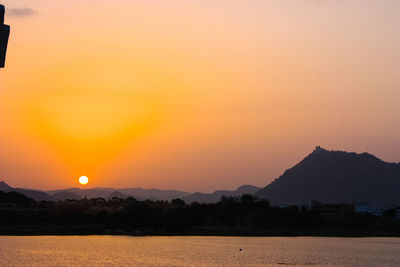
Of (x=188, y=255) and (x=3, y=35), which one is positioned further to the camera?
(x=188, y=255)

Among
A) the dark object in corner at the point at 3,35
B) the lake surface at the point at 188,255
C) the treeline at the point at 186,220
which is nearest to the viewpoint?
the dark object in corner at the point at 3,35

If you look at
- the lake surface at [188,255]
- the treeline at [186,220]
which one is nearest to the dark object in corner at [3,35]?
the lake surface at [188,255]

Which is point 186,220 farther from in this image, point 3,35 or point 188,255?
point 3,35

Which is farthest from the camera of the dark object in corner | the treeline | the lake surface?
the treeline

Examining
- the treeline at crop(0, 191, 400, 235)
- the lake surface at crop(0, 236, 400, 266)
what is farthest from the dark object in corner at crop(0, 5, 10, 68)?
the treeline at crop(0, 191, 400, 235)

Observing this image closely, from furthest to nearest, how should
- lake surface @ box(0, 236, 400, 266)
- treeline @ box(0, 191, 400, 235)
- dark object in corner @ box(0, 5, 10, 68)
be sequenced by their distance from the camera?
treeline @ box(0, 191, 400, 235)
lake surface @ box(0, 236, 400, 266)
dark object in corner @ box(0, 5, 10, 68)

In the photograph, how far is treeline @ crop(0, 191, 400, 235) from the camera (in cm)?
11794

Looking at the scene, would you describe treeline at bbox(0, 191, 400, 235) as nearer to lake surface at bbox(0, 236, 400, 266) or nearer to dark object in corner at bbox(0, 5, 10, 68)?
lake surface at bbox(0, 236, 400, 266)

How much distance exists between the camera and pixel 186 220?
403ft

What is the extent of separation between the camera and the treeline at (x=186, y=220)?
118 metres

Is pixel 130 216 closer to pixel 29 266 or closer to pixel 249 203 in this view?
pixel 249 203

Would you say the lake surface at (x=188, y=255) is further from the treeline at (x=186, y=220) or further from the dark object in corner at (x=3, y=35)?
the dark object in corner at (x=3, y=35)

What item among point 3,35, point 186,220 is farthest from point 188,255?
point 3,35

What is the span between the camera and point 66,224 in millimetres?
116938
